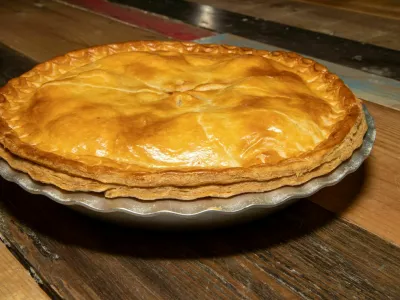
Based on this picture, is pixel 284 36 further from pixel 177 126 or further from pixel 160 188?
pixel 160 188

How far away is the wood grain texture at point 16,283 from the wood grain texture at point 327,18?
2.33 meters

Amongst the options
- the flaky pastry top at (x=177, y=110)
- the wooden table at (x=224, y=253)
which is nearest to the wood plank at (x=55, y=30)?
the flaky pastry top at (x=177, y=110)

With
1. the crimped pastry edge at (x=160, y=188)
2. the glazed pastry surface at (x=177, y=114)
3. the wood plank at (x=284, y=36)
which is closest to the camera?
the crimped pastry edge at (x=160, y=188)

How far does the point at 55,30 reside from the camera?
3.24 m

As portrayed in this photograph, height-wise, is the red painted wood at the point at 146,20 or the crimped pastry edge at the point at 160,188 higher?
the crimped pastry edge at the point at 160,188

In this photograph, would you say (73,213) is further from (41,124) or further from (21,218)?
(41,124)

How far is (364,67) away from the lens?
8.30ft

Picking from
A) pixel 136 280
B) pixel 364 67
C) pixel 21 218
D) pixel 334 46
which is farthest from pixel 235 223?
pixel 334 46

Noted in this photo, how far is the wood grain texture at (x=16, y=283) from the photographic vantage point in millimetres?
1189

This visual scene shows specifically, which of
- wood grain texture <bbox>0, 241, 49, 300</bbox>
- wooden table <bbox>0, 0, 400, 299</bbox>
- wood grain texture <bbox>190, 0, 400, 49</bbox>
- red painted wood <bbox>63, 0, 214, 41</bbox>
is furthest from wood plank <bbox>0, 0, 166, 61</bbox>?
wood grain texture <bbox>0, 241, 49, 300</bbox>

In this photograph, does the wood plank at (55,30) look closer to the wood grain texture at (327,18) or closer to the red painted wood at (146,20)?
the red painted wood at (146,20)

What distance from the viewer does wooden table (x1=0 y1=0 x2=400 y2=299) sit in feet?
3.93

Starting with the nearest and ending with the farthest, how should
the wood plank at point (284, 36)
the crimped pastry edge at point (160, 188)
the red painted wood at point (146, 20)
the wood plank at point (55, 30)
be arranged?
the crimped pastry edge at point (160, 188)
the wood plank at point (284, 36)
the wood plank at point (55, 30)
the red painted wood at point (146, 20)

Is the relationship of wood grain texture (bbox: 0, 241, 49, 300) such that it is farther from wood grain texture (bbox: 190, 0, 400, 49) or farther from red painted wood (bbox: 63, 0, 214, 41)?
wood grain texture (bbox: 190, 0, 400, 49)
